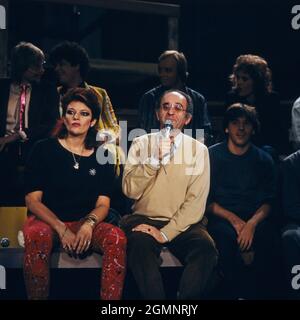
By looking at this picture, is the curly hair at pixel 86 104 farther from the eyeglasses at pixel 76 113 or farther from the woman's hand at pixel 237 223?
the woman's hand at pixel 237 223

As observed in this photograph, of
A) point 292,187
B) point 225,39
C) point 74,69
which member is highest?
point 225,39

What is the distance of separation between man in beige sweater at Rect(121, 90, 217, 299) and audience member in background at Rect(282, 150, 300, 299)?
0.60 m

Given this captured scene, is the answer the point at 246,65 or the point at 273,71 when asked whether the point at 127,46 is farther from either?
the point at 246,65

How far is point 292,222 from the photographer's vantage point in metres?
4.53

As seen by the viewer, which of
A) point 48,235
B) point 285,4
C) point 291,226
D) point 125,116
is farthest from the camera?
point 285,4

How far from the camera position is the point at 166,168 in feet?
14.1

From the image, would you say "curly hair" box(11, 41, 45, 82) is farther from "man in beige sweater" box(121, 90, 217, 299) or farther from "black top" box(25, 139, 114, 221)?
"man in beige sweater" box(121, 90, 217, 299)

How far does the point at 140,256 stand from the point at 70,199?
59cm

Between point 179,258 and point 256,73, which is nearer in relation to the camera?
point 179,258

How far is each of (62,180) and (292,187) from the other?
160 centimetres

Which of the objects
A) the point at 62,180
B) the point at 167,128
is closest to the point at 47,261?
the point at 62,180

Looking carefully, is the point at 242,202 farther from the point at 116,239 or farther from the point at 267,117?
the point at 116,239

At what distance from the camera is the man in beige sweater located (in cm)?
403

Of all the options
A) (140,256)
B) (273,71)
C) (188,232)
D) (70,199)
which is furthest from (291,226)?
(273,71)
